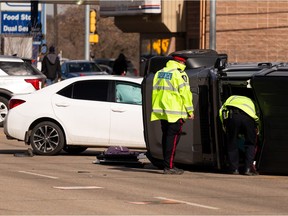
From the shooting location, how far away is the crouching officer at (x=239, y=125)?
14.7 metres

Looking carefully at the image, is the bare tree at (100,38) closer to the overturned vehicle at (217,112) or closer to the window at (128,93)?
the window at (128,93)

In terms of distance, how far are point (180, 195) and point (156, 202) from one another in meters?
0.78

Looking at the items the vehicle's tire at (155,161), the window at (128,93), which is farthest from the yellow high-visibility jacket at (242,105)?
the window at (128,93)

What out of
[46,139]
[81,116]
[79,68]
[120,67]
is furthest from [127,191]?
[79,68]

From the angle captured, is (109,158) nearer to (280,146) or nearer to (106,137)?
(106,137)

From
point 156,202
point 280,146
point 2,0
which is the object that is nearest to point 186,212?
point 156,202

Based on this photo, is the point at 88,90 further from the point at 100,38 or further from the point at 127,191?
the point at 100,38

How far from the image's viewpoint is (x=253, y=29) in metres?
37.8

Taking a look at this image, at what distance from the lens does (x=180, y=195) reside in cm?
1249

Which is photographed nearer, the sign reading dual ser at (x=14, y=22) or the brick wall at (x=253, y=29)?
the brick wall at (x=253, y=29)

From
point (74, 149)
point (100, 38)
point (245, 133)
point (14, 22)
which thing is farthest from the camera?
point (100, 38)

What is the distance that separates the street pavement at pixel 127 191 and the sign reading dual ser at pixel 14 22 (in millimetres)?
27339

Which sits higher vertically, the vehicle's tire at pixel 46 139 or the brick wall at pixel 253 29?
the brick wall at pixel 253 29

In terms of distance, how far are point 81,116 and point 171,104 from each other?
11.7 ft
